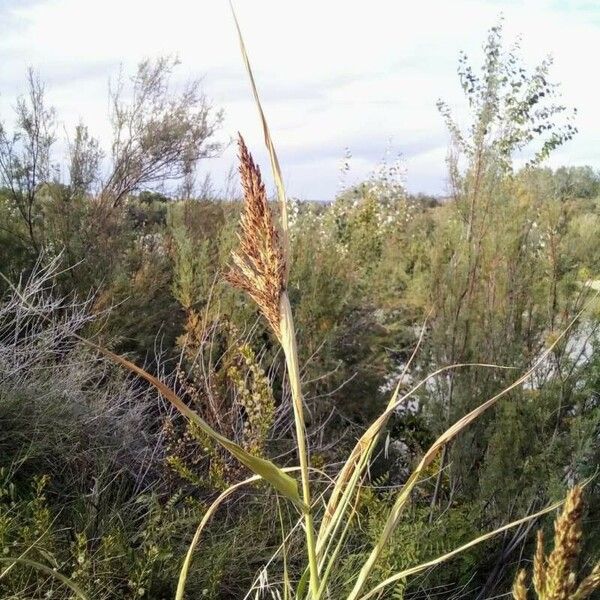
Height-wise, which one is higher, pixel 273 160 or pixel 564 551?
pixel 273 160

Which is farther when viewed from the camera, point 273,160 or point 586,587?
point 273,160

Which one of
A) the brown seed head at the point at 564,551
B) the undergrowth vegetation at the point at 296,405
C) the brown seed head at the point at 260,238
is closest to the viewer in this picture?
the brown seed head at the point at 564,551

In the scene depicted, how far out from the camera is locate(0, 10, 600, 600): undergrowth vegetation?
3.06m

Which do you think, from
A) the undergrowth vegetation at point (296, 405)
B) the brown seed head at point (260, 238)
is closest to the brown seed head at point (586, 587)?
the undergrowth vegetation at point (296, 405)

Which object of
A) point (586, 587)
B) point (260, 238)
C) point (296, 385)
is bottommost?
point (586, 587)

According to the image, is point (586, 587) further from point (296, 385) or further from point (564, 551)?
point (296, 385)

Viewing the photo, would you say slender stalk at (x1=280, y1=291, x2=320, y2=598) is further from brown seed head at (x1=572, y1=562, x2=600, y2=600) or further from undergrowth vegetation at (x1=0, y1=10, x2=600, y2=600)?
brown seed head at (x1=572, y1=562, x2=600, y2=600)

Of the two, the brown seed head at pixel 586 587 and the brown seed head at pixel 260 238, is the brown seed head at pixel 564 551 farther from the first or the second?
the brown seed head at pixel 260 238

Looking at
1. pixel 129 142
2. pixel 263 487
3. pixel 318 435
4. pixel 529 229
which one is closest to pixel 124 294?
pixel 318 435

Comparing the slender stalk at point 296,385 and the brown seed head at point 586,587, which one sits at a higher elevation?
the slender stalk at point 296,385

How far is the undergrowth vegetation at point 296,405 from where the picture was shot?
3.06m

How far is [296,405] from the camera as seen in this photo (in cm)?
151

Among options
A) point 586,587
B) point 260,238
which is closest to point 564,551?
point 586,587

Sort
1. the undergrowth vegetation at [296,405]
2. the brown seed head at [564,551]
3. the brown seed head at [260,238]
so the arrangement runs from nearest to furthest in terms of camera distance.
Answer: the brown seed head at [564,551] → the brown seed head at [260,238] → the undergrowth vegetation at [296,405]
